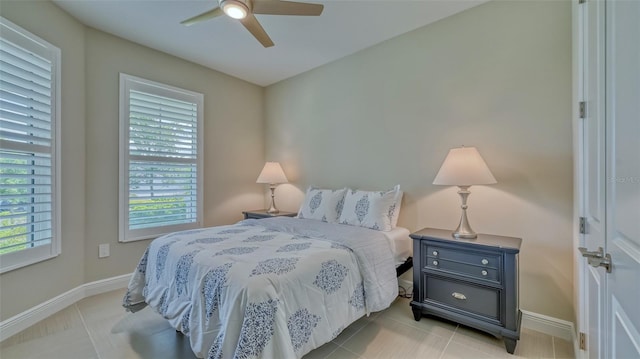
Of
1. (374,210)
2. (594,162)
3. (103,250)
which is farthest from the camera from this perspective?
(103,250)

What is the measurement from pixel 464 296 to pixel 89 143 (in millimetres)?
3663

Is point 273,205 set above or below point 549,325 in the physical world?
above

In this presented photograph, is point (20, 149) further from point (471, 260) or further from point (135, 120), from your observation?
point (471, 260)

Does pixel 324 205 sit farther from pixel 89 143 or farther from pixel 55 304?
pixel 55 304

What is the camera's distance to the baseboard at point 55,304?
2.03 meters

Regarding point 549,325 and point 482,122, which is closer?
point 549,325

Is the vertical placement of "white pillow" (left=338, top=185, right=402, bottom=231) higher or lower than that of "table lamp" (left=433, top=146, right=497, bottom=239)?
lower

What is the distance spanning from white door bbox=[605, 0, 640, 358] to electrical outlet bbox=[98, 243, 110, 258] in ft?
12.2

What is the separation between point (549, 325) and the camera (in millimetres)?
2049

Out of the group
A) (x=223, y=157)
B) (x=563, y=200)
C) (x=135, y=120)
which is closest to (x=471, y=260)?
(x=563, y=200)

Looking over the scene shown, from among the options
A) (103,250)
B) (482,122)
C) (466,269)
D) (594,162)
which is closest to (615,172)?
(594,162)

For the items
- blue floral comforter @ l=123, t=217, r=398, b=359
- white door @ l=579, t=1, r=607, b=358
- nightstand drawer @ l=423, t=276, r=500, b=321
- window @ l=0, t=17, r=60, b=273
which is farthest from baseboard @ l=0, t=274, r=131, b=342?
white door @ l=579, t=1, r=607, b=358

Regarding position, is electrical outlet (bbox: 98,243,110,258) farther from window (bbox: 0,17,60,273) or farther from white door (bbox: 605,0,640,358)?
white door (bbox: 605,0,640,358)

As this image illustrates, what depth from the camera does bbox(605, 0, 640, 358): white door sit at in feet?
2.30
